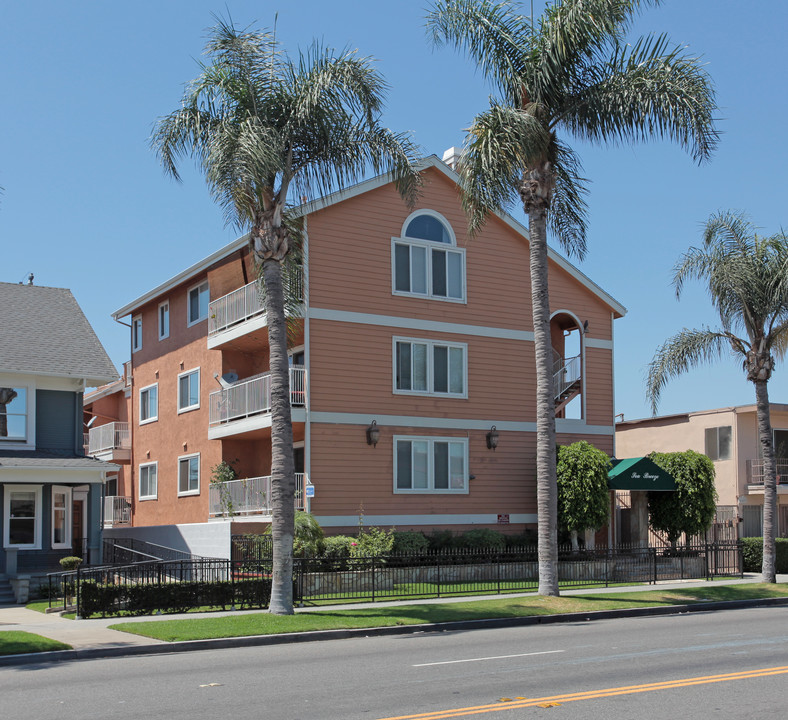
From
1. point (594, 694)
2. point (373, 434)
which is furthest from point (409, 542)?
point (594, 694)

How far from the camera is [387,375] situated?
28500 mm

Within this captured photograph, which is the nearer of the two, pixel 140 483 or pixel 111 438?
pixel 140 483

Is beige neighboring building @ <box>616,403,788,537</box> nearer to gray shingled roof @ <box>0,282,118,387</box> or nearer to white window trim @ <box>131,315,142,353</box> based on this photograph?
white window trim @ <box>131,315,142,353</box>

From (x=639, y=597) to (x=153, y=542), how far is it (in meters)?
15.2

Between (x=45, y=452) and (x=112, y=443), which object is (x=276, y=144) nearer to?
(x=45, y=452)

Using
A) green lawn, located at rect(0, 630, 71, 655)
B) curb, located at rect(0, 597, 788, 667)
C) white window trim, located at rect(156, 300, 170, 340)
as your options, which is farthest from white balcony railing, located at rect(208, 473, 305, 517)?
green lawn, located at rect(0, 630, 71, 655)

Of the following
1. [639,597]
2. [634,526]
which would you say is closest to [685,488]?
[634,526]

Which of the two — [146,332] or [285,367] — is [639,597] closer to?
[285,367]

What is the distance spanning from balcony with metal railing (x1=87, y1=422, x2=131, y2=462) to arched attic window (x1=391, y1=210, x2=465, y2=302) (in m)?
15.6

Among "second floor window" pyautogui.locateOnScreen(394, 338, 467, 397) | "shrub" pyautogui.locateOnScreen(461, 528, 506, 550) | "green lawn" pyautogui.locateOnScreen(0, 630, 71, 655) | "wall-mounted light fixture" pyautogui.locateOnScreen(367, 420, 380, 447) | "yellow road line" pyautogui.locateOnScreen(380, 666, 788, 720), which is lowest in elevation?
"green lawn" pyautogui.locateOnScreen(0, 630, 71, 655)

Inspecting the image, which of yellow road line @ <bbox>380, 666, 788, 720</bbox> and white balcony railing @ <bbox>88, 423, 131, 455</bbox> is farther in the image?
white balcony railing @ <bbox>88, 423, 131, 455</bbox>

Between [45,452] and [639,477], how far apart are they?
57.3 feet

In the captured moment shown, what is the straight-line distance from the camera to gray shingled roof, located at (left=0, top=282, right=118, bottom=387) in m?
26.7

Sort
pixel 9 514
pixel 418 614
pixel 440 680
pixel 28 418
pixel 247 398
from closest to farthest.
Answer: pixel 440 680 → pixel 418 614 → pixel 9 514 → pixel 28 418 → pixel 247 398
